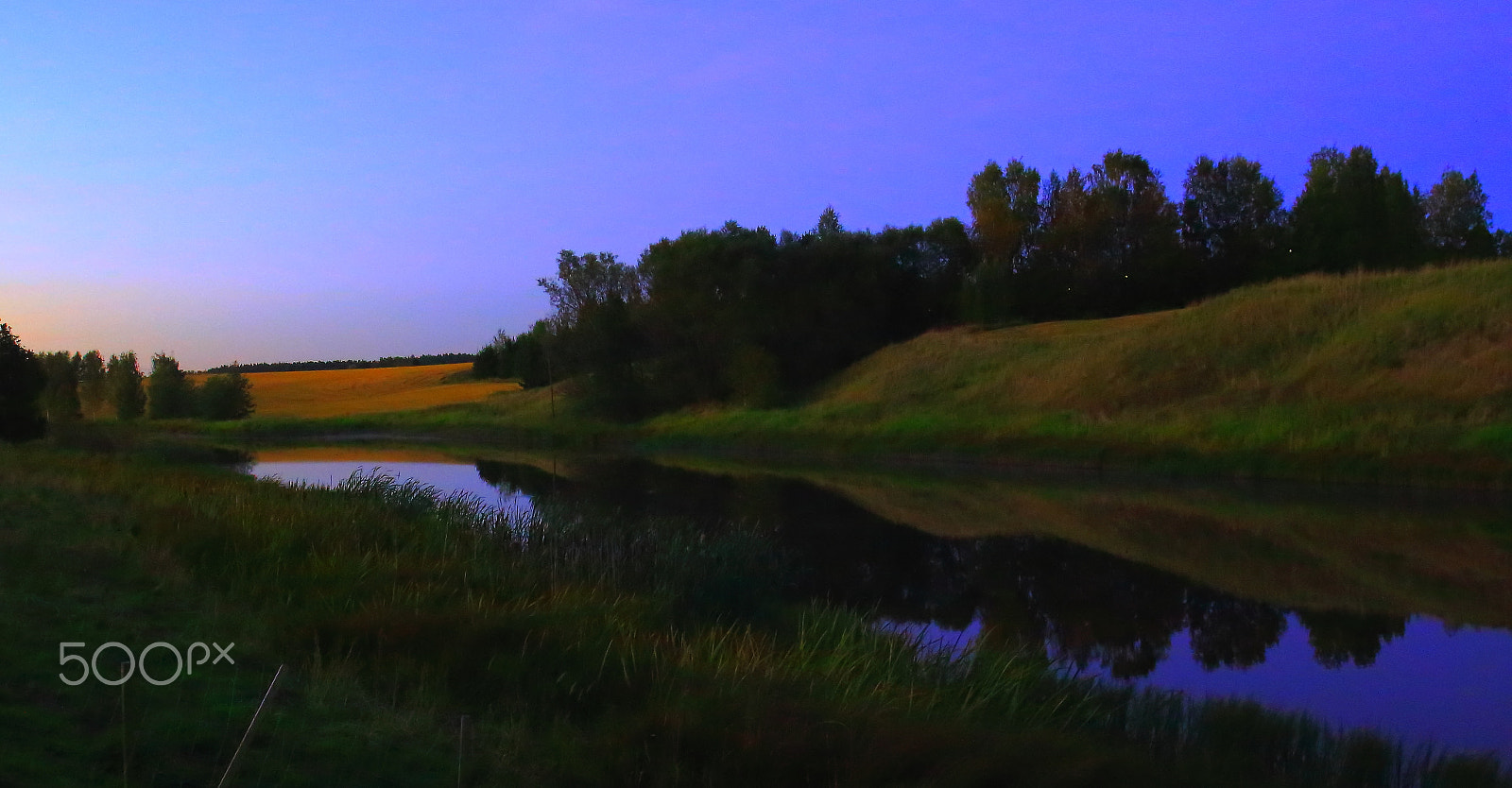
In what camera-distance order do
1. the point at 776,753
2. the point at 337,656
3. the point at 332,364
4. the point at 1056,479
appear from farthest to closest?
the point at 332,364
the point at 1056,479
the point at 337,656
the point at 776,753

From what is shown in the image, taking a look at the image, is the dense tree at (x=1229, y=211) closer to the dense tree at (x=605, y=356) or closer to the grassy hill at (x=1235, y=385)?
the grassy hill at (x=1235, y=385)

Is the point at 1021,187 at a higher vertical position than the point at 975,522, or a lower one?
higher

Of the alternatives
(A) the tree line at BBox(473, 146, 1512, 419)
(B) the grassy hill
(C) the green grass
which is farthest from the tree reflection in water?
(A) the tree line at BBox(473, 146, 1512, 419)

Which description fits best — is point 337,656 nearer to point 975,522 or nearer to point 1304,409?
point 975,522

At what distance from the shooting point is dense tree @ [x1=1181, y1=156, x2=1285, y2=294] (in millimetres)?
60656

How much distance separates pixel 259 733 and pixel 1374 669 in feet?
28.6

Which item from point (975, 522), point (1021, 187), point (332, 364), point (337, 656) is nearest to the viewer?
point (337, 656)

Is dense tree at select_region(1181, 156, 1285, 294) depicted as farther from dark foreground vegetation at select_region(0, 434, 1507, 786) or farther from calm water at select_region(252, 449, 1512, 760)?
dark foreground vegetation at select_region(0, 434, 1507, 786)

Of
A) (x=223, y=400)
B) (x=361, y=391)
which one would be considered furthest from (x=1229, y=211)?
(x=361, y=391)

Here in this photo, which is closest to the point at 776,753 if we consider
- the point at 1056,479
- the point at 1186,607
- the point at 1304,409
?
the point at 1186,607

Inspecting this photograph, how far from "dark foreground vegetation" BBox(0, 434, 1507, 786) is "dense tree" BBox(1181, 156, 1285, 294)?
57.0 m

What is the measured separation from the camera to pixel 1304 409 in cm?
2630

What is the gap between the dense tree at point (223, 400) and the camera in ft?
227

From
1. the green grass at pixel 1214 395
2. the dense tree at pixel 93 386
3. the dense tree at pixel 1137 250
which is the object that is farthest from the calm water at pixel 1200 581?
the dense tree at pixel 93 386
